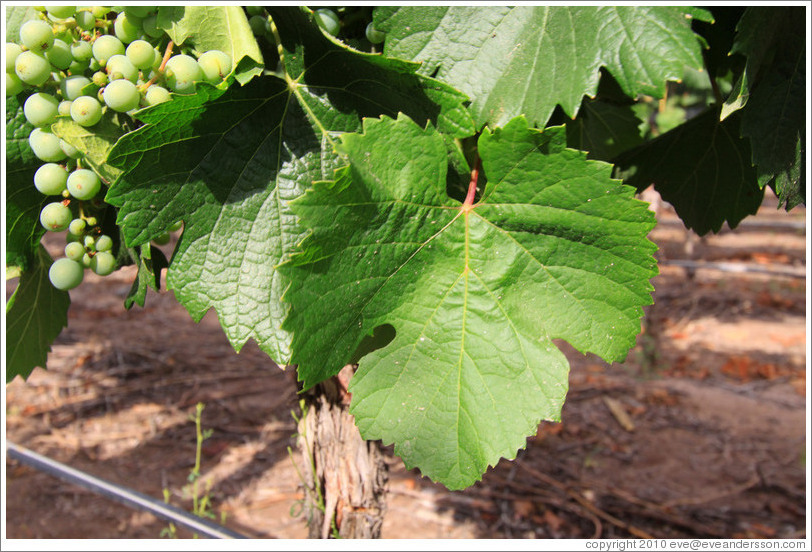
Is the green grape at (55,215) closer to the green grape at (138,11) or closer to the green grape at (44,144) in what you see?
the green grape at (44,144)

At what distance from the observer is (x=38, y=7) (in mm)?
597

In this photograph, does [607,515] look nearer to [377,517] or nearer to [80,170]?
[377,517]

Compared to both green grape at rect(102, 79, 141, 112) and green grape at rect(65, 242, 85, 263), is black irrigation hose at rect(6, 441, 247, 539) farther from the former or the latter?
green grape at rect(102, 79, 141, 112)

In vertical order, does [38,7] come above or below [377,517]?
above

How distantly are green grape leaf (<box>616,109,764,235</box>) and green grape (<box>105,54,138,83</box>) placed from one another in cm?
59

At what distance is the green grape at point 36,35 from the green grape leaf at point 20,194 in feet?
0.34

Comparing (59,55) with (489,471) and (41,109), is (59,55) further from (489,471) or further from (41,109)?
(489,471)

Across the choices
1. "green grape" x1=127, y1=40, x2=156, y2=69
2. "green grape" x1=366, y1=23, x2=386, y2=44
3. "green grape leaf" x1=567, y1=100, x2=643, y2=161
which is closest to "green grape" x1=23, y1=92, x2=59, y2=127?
"green grape" x1=127, y1=40, x2=156, y2=69

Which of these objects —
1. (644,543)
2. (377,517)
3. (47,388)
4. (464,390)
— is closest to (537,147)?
(464,390)

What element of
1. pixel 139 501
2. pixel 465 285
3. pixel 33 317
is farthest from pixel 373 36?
pixel 139 501

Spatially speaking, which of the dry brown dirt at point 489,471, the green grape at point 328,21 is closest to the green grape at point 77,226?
the green grape at point 328,21

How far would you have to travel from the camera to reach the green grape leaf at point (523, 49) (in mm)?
526

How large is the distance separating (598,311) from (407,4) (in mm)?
318

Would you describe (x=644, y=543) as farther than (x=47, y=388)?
No
